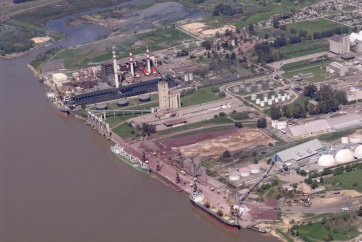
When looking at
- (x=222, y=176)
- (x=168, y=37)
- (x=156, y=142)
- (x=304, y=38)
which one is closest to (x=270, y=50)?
(x=304, y=38)

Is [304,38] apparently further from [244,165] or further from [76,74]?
[244,165]

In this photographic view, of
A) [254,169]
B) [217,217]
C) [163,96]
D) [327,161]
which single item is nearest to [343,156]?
[327,161]

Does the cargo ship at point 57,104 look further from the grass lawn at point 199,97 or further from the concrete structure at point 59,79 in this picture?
the grass lawn at point 199,97

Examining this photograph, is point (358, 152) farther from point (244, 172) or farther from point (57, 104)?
point (57, 104)

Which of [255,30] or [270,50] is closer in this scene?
[270,50]

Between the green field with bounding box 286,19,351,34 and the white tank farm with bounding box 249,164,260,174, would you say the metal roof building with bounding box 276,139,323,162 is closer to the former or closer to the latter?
the white tank farm with bounding box 249,164,260,174
